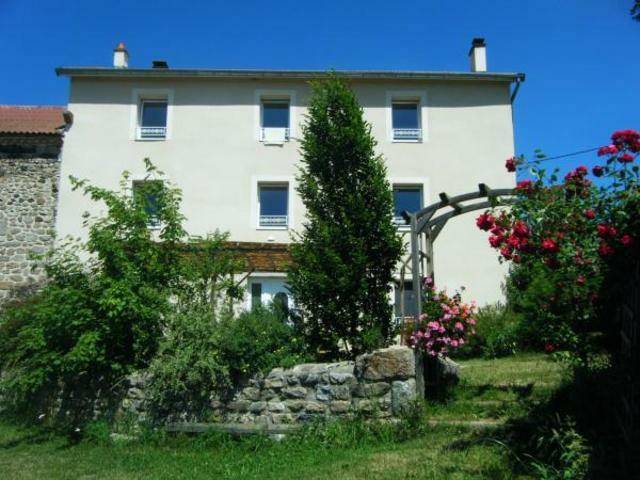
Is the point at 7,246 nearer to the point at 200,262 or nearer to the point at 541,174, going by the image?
the point at 200,262

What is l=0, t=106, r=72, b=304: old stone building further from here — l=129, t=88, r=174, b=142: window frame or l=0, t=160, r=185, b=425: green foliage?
l=0, t=160, r=185, b=425: green foliage

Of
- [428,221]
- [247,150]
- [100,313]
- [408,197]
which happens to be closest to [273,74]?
[247,150]

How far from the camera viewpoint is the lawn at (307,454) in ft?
17.8

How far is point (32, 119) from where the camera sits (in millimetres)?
17312

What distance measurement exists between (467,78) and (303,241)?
9.78 meters

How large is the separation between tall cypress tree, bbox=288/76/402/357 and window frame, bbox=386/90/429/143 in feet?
23.8

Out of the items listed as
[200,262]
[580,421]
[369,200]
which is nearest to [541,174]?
[580,421]

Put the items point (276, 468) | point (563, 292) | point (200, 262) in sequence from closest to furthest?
point (563, 292) → point (276, 468) → point (200, 262)

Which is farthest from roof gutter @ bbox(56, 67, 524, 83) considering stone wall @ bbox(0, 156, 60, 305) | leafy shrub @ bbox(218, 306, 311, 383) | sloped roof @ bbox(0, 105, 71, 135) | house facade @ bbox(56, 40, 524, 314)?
leafy shrub @ bbox(218, 306, 311, 383)

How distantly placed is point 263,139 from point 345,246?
8.52 meters

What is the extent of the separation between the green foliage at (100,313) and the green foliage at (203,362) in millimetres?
660

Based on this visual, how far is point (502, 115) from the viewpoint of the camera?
16.3 meters

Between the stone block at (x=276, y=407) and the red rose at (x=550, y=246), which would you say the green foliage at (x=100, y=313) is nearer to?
the stone block at (x=276, y=407)

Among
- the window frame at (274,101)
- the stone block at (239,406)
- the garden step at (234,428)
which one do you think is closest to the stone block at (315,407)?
the garden step at (234,428)
